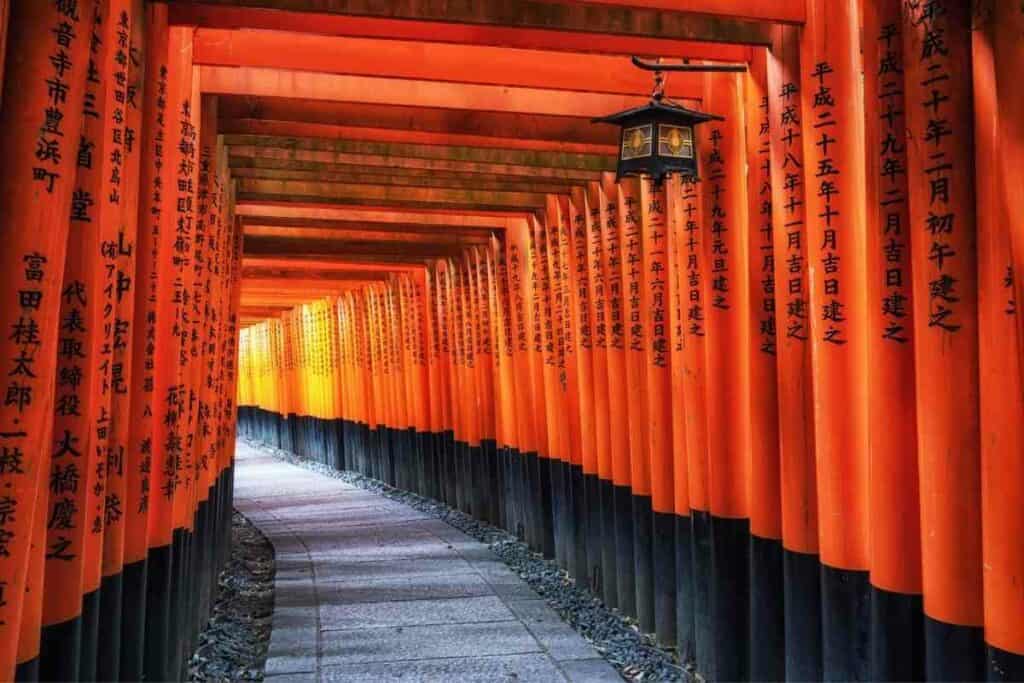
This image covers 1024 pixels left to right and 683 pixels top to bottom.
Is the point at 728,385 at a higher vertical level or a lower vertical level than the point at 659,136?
lower

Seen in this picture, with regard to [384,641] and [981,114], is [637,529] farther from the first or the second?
[981,114]

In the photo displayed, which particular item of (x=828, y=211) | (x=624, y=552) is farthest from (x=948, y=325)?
(x=624, y=552)

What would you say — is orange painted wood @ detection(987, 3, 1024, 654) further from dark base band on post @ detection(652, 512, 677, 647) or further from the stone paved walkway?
dark base band on post @ detection(652, 512, 677, 647)

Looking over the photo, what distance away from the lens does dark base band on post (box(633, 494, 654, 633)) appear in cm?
771

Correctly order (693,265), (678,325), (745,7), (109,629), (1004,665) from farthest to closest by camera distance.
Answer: (678,325)
(693,265)
(745,7)
(109,629)
(1004,665)

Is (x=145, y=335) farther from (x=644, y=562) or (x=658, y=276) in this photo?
(x=644, y=562)

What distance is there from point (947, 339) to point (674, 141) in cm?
229

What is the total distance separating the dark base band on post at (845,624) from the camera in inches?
178

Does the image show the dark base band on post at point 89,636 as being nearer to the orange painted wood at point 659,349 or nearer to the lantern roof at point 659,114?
the lantern roof at point 659,114

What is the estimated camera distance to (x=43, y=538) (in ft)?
10.7

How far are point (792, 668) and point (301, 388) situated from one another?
2237cm

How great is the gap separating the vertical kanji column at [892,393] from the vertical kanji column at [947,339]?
0.73 feet

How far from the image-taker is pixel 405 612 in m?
8.54

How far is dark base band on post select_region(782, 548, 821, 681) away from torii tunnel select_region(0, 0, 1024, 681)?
1cm
